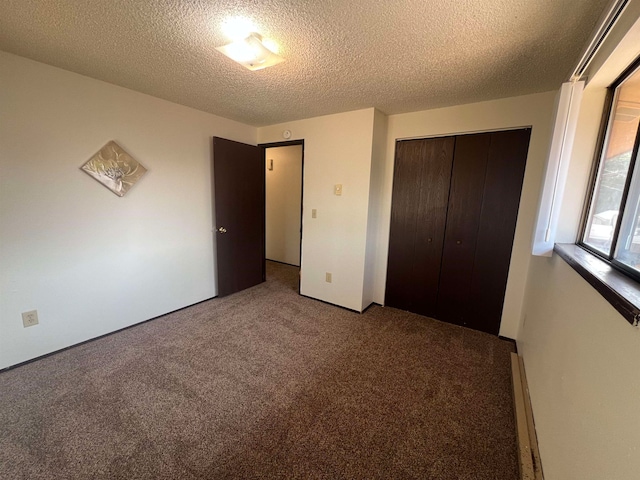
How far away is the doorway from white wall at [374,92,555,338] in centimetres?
219

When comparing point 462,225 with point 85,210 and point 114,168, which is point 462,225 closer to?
point 114,168

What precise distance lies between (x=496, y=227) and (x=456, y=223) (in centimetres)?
35

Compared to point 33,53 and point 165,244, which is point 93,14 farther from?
point 165,244

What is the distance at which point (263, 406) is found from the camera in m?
1.69

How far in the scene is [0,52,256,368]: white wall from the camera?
190 centimetres

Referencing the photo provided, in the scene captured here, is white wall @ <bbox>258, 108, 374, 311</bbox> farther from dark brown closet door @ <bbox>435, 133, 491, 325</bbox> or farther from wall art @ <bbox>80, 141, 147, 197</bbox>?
wall art @ <bbox>80, 141, 147, 197</bbox>

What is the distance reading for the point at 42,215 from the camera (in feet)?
6.60

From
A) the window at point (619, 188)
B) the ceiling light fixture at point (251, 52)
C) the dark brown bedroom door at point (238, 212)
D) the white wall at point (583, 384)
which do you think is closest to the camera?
the white wall at point (583, 384)

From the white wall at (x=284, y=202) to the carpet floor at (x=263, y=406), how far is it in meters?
2.48

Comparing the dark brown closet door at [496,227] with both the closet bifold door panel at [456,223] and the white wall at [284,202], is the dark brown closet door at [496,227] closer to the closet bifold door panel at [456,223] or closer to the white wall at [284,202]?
the closet bifold door panel at [456,223]

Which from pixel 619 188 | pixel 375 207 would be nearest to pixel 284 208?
pixel 375 207

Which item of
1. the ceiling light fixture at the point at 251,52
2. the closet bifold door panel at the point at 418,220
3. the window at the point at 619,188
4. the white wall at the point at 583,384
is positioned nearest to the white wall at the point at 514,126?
the closet bifold door panel at the point at 418,220

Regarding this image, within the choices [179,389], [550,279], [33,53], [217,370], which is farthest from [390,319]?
[33,53]

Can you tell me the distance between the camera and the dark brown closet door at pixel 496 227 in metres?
2.38
